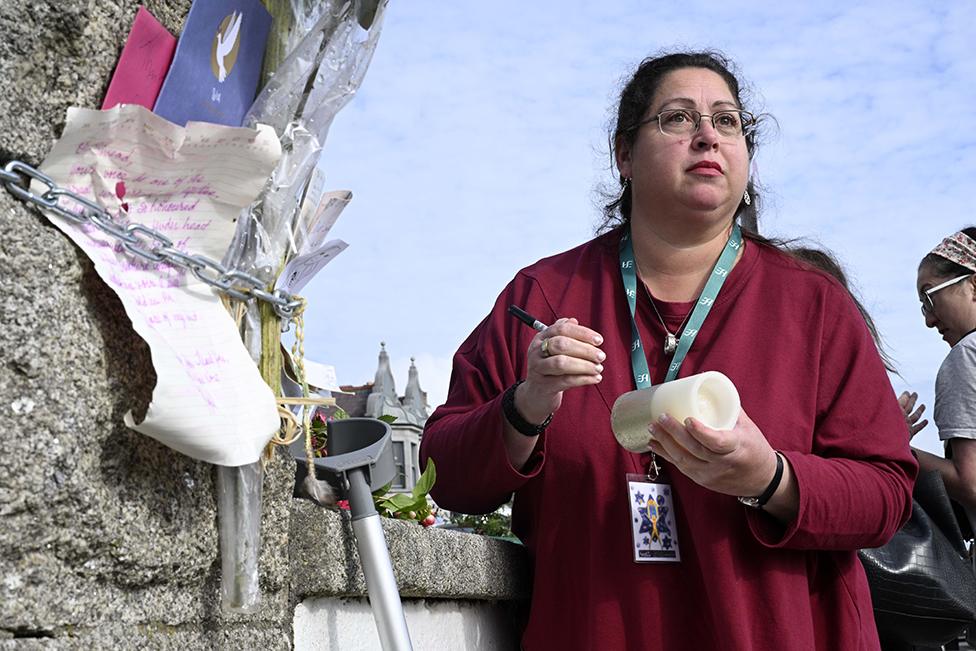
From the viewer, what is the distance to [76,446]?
1036 millimetres

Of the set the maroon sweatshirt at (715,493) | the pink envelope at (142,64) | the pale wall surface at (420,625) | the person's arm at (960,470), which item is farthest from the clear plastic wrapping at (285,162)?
the person's arm at (960,470)

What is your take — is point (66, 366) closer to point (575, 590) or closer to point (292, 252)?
point (292, 252)

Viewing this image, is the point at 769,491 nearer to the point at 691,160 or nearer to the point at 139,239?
the point at 691,160

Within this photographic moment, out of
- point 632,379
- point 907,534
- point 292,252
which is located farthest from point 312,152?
point 907,534

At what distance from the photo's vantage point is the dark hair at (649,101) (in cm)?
260

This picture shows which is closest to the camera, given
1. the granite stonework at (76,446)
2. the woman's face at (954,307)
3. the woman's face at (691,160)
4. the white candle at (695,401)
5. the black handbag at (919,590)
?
the granite stonework at (76,446)

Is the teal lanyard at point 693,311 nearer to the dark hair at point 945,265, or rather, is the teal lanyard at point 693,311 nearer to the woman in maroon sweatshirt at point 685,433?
the woman in maroon sweatshirt at point 685,433

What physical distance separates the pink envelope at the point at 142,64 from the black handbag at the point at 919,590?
6.86 ft

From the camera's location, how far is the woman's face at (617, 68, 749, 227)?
2352mm

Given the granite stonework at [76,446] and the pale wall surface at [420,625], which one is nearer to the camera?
the granite stonework at [76,446]

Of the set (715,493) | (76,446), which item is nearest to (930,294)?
(715,493)

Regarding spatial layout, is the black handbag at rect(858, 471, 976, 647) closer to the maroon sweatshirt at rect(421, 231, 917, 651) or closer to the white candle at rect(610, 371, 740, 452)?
the maroon sweatshirt at rect(421, 231, 917, 651)

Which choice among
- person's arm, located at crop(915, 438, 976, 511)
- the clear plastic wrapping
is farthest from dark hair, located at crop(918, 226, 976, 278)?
the clear plastic wrapping

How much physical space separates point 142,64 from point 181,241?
20cm
